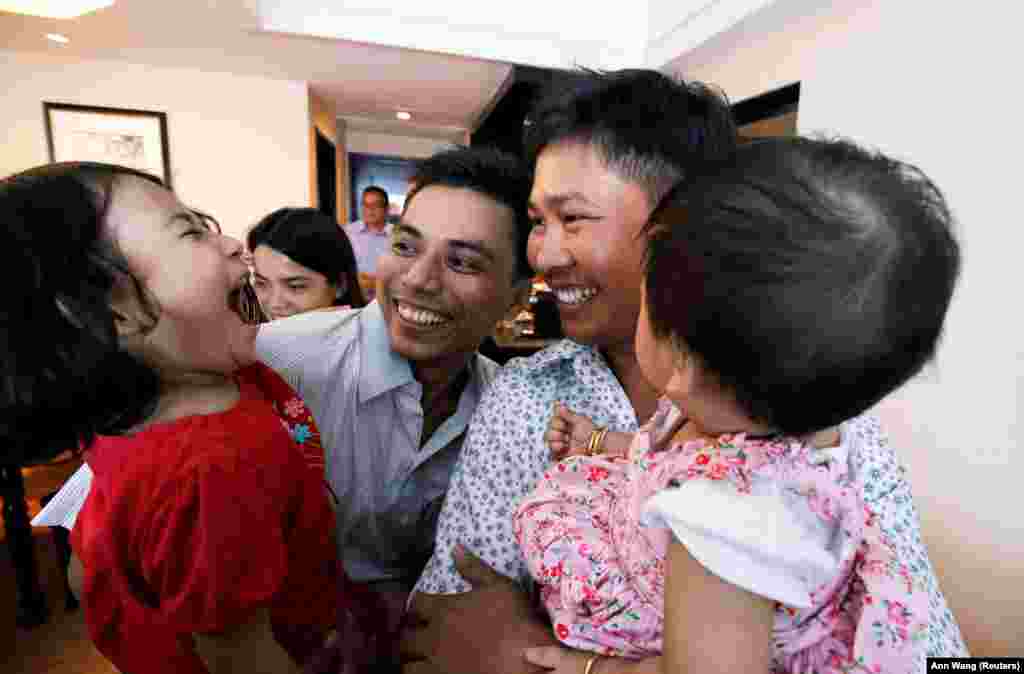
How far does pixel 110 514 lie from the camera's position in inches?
28.2

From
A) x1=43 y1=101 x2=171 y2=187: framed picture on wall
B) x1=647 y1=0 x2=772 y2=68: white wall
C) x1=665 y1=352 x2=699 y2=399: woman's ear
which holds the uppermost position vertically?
x1=647 y1=0 x2=772 y2=68: white wall

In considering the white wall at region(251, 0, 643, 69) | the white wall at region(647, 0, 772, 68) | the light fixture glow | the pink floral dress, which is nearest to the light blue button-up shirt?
the pink floral dress

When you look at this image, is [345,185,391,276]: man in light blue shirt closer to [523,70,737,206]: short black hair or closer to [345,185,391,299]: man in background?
[345,185,391,299]: man in background

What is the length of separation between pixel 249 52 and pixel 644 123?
4.72 metres

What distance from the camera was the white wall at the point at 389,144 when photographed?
29.7 feet

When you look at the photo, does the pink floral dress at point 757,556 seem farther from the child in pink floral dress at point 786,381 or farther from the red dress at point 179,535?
the red dress at point 179,535

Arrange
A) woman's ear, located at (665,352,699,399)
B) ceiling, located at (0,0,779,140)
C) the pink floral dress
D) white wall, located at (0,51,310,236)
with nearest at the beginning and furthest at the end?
the pink floral dress, woman's ear, located at (665,352,699,399), ceiling, located at (0,0,779,140), white wall, located at (0,51,310,236)

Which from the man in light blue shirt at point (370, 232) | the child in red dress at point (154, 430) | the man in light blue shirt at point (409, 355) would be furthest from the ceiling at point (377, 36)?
the child in red dress at point (154, 430)

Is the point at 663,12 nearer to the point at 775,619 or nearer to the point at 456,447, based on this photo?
the point at 456,447

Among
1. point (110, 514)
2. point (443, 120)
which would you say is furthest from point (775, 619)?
point (443, 120)

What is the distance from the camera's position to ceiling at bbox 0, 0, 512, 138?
152 inches

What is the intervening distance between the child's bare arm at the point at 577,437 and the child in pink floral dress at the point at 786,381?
0.27 meters

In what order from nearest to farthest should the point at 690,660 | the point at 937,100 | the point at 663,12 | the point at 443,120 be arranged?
the point at 690,660 → the point at 937,100 → the point at 663,12 → the point at 443,120

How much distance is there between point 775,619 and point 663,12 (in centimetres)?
441
